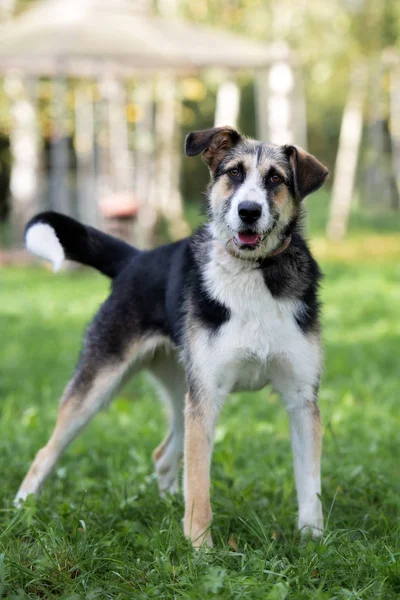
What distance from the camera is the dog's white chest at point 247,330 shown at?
3734mm

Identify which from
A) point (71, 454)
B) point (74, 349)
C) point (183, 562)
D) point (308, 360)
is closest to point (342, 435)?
point (71, 454)

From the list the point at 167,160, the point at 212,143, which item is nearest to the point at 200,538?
the point at 212,143

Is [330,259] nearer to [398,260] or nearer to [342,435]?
[398,260]

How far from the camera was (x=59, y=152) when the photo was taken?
17641mm

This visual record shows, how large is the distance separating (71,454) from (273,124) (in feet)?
38.2

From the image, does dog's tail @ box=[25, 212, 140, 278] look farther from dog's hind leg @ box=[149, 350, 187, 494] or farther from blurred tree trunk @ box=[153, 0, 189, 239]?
blurred tree trunk @ box=[153, 0, 189, 239]

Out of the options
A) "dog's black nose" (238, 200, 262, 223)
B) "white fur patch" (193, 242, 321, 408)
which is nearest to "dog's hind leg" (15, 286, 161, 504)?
"white fur patch" (193, 242, 321, 408)

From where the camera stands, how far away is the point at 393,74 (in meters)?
17.3

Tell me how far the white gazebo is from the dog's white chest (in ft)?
35.5

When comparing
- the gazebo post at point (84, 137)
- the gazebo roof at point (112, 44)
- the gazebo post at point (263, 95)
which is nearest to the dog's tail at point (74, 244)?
the gazebo roof at point (112, 44)

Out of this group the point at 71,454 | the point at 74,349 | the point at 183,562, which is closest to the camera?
the point at 183,562

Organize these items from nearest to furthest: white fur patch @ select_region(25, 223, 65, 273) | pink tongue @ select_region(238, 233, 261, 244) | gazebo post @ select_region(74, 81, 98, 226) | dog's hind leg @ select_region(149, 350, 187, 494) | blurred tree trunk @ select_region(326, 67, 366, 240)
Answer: pink tongue @ select_region(238, 233, 261, 244) → white fur patch @ select_region(25, 223, 65, 273) → dog's hind leg @ select_region(149, 350, 187, 494) → blurred tree trunk @ select_region(326, 67, 366, 240) → gazebo post @ select_region(74, 81, 98, 226)

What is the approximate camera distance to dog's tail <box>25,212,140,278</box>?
454 cm

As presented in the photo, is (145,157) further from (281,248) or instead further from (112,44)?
(281,248)
